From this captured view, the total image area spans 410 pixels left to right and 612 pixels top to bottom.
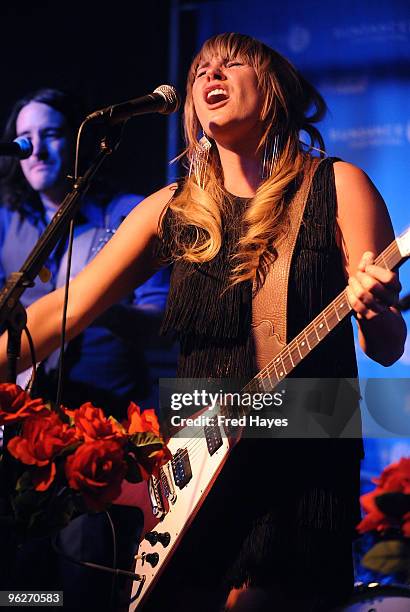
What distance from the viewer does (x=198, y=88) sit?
2.10m

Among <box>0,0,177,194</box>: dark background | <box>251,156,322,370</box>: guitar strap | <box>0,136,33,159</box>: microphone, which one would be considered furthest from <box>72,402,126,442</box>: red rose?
<box>0,0,177,194</box>: dark background

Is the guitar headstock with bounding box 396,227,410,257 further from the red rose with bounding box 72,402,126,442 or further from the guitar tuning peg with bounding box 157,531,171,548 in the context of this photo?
the guitar tuning peg with bounding box 157,531,171,548

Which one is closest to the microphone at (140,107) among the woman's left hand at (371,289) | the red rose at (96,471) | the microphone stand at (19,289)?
the microphone stand at (19,289)

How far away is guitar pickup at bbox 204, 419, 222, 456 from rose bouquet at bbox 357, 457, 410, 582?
53cm

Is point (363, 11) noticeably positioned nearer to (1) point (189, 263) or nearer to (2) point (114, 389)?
(1) point (189, 263)

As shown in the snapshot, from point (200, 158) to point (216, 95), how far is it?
16cm

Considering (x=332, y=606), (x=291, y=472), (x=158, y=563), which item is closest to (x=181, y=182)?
(x=291, y=472)

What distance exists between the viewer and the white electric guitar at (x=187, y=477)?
1.80 meters

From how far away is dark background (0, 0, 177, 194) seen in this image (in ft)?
9.77

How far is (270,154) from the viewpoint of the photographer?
6.73ft

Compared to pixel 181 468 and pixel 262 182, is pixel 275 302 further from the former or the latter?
pixel 181 468

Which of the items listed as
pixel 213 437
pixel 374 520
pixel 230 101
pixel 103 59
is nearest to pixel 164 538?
pixel 213 437

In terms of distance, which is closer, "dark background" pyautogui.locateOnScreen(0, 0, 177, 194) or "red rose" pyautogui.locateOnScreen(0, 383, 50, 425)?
"red rose" pyautogui.locateOnScreen(0, 383, 50, 425)

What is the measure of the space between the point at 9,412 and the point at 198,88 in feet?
3.23
